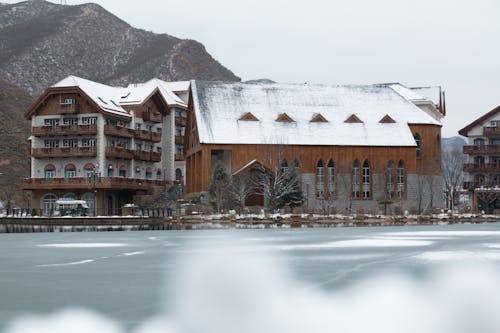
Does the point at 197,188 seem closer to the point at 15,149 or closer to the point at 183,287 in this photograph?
the point at 15,149

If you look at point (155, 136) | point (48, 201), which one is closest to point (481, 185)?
point (155, 136)

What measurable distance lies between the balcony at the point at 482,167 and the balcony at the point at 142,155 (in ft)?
123

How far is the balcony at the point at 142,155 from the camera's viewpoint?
276 feet

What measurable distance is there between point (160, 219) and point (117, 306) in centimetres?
5086

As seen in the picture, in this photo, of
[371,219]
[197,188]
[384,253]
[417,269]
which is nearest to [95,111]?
[197,188]

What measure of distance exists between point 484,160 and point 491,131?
12.2 feet

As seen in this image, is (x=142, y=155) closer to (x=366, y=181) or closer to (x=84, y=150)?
(x=84, y=150)

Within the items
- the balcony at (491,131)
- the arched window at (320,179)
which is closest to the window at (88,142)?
the arched window at (320,179)

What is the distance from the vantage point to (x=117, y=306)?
1442 cm

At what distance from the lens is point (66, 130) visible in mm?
79188

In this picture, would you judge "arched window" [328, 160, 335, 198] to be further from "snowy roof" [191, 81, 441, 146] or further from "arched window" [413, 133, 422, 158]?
"arched window" [413, 133, 422, 158]

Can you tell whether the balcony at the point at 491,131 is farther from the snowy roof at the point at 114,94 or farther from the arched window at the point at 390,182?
the snowy roof at the point at 114,94

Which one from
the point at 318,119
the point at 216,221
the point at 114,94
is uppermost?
the point at 114,94

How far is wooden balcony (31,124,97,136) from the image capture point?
78.9 metres
